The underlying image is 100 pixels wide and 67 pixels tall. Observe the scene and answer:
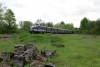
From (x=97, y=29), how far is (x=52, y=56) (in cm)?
4009

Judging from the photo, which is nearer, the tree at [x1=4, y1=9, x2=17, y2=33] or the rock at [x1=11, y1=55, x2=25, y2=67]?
the rock at [x1=11, y1=55, x2=25, y2=67]

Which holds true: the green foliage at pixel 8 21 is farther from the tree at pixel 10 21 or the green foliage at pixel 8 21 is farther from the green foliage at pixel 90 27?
the green foliage at pixel 90 27

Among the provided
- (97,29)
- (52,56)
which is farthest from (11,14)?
(52,56)

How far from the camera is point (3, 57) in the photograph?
912 cm

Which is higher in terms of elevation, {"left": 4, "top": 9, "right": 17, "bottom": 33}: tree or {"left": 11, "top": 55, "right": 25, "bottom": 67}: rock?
{"left": 4, "top": 9, "right": 17, "bottom": 33}: tree

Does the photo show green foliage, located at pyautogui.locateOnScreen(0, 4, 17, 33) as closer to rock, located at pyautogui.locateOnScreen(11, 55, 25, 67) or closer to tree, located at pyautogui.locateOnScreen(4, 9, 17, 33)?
tree, located at pyautogui.locateOnScreen(4, 9, 17, 33)

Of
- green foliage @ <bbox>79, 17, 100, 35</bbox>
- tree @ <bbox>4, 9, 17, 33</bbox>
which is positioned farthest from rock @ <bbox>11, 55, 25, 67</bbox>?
tree @ <bbox>4, 9, 17, 33</bbox>

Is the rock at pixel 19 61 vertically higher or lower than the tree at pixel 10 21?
lower

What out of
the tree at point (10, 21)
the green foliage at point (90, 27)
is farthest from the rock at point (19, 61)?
the tree at point (10, 21)

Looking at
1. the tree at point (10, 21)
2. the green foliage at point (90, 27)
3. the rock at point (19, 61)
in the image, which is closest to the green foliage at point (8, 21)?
the tree at point (10, 21)

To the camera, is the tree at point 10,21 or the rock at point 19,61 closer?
the rock at point 19,61

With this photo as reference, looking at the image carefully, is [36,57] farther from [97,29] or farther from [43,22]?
[43,22]

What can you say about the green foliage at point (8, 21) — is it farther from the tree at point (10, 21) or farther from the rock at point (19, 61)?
the rock at point (19, 61)

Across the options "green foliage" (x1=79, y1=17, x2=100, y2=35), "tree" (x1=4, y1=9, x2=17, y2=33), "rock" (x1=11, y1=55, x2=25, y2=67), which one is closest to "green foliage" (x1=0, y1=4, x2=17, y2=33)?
"tree" (x1=4, y1=9, x2=17, y2=33)
